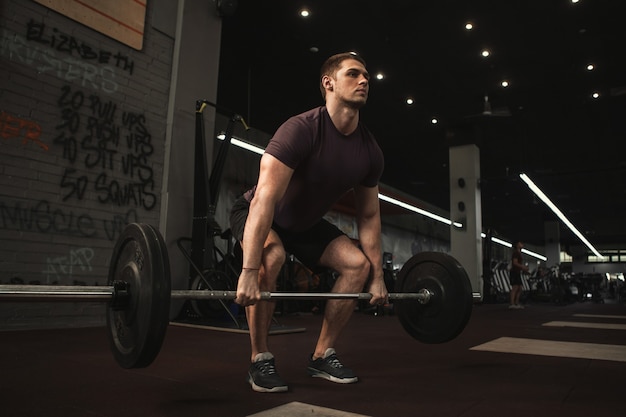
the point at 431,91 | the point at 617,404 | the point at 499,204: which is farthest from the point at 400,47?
the point at 499,204

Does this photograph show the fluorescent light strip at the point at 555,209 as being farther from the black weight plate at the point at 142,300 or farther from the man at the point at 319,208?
the black weight plate at the point at 142,300

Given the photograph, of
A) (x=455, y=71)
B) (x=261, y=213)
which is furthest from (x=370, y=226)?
(x=455, y=71)

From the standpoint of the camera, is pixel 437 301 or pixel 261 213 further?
pixel 437 301

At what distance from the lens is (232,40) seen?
5531mm

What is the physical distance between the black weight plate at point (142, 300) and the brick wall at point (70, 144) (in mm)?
2060

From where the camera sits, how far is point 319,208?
1646mm

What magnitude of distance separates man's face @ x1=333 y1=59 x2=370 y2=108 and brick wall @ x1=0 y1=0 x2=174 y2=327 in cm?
236

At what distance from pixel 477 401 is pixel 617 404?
0.41 m

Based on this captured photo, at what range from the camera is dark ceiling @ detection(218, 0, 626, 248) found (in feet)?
16.5

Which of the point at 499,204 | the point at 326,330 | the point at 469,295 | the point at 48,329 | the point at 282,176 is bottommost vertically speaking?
the point at 48,329

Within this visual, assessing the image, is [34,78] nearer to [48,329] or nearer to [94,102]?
[94,102]

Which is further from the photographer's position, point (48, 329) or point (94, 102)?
point (94, 102)

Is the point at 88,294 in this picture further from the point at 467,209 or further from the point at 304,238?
the point at 467,209

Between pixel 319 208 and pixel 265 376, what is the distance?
1.90 ft
